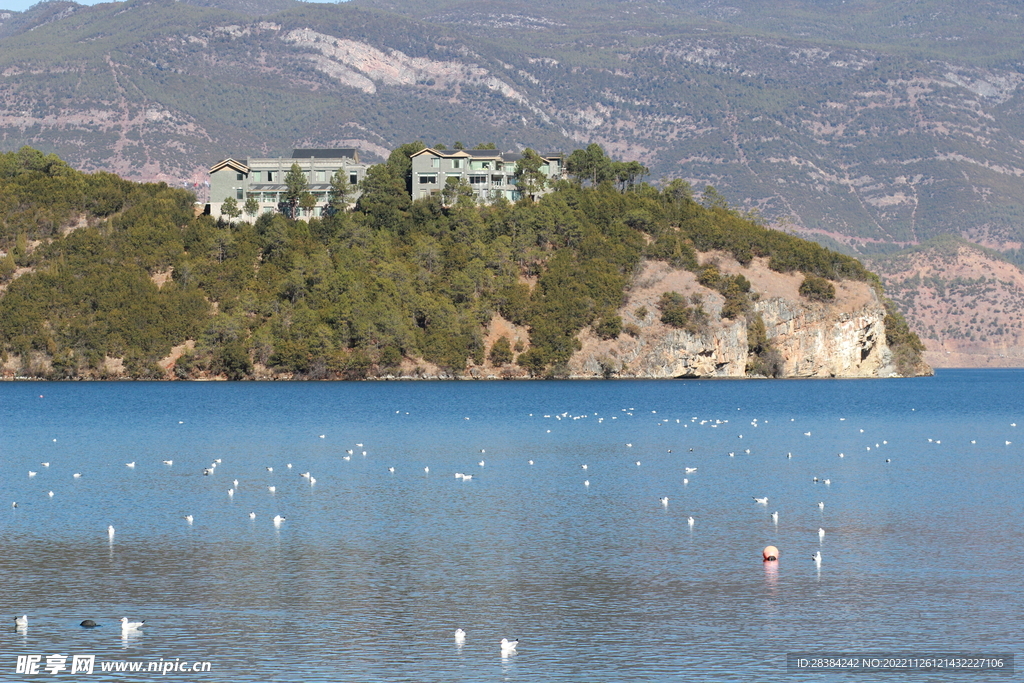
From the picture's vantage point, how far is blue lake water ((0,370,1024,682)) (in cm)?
3519

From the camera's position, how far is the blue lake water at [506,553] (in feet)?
115

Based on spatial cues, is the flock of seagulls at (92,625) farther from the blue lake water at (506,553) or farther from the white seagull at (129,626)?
the blue lake water at (506,553)

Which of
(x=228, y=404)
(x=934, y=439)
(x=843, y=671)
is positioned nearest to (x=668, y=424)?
(x=934, y=439)

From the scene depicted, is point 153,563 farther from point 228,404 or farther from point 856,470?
point 228,404

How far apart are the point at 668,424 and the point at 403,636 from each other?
78971 mm

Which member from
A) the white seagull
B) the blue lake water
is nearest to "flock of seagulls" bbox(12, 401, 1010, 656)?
the white seagull

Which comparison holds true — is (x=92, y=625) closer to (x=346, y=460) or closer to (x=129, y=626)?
(x=129, y=626)

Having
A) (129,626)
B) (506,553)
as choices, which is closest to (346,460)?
(506,553)

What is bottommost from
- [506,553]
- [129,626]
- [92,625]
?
[506,553]

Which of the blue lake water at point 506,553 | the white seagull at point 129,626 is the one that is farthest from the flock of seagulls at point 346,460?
the blue lake water at point 506,553

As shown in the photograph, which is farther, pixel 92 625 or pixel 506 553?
pixel 506 553

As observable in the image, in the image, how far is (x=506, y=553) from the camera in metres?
48.5

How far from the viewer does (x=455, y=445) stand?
303 feet

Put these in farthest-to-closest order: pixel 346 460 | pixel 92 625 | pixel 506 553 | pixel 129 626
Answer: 1. pixel 346 460
2. pixel 506 553
3. pixel 92 625
4. pixel 129 626
